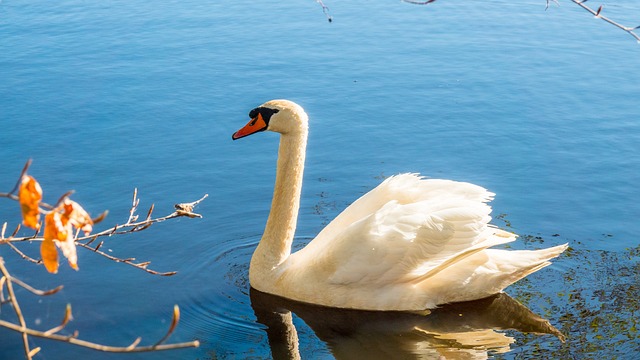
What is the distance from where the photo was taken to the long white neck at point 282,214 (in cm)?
718

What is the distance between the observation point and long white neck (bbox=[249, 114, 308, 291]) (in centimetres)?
718

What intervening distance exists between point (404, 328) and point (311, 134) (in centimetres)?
392

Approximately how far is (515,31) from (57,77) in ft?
20.9

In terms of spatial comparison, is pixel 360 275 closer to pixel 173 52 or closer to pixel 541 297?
pixel 541 297

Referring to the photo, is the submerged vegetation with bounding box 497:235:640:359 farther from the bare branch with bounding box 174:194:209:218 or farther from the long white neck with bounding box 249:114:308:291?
the bare branch with bounding box 174:194:209:218

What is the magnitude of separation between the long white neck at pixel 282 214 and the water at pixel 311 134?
0.77ft

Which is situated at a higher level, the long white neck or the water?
the long white neck

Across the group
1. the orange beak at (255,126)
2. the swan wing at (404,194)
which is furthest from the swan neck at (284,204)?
the swan wing at (404,194)

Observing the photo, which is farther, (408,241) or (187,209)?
(187,209)

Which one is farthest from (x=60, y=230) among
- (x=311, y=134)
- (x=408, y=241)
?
(x=311, y=134)

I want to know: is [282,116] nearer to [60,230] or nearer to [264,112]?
[264,112]

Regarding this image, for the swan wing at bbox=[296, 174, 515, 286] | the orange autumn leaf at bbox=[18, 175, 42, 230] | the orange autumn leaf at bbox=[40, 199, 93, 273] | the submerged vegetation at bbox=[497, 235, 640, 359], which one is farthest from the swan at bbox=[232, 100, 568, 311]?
the orange autumn leaf at bbox=[18, 175, 42, 230]

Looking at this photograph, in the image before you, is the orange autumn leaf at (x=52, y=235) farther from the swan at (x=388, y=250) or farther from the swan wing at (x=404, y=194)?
the swan wing at (x=404, y=194)

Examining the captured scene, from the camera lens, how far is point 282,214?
729 centimetres
